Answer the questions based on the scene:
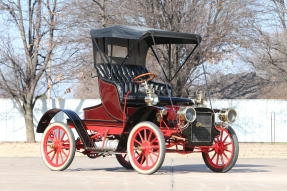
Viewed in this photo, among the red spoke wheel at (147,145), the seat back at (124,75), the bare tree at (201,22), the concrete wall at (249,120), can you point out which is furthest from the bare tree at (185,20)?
the red spoke wheel at (147,145)

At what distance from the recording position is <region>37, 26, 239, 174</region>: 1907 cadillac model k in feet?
36.9

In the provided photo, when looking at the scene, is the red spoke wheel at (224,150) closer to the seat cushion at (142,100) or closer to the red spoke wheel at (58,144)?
the seat cushion at (142,100)

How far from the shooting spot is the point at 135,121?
1166 cm

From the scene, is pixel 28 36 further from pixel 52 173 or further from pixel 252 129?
pixel 52 173

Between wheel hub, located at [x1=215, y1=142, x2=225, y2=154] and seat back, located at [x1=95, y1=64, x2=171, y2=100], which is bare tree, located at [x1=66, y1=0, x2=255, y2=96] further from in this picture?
wheel hub, located at [x1=215, y1=142, x2=225, y2=154]

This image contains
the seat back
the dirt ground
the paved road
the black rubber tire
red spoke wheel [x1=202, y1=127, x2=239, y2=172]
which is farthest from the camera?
the dirt ground

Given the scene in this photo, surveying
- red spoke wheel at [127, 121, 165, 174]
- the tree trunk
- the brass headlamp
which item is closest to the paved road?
red spoke wheel at [127, 121, 165, 174]

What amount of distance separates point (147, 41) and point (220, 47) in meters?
10.9

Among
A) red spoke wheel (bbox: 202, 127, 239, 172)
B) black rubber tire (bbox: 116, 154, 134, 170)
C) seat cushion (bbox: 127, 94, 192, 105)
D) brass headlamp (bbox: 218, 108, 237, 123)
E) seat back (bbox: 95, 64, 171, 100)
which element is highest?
seat back (bbox: 95, 64, 171, 100)

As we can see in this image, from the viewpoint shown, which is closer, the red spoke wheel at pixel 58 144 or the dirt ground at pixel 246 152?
the red spoke wheel at pixel 58 144

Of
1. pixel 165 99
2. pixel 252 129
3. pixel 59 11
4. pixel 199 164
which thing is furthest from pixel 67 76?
pixel 165 99

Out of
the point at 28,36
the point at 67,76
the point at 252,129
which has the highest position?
the point at 28,36

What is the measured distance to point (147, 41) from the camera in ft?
45.9

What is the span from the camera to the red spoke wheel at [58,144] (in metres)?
12.1
